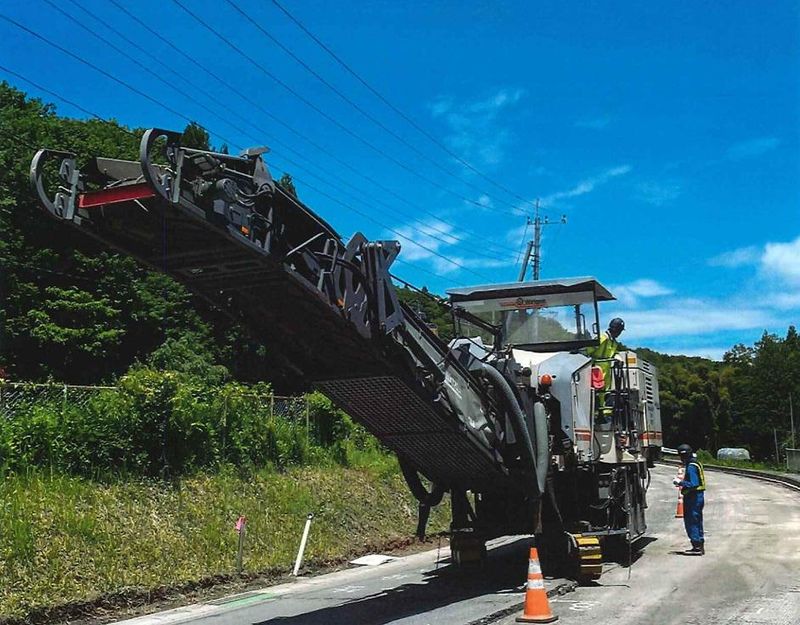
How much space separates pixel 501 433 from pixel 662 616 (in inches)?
107

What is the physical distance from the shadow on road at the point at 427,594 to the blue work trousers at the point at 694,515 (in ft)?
8.78

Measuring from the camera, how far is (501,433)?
Answer: 10.1 meters

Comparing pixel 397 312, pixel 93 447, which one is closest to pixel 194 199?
pixel 397 312

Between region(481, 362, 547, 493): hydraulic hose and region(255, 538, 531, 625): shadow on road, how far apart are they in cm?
170

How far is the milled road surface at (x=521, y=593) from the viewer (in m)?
8.70

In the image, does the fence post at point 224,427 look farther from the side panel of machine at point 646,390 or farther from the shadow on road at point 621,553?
the side panel of machine at point 646,390

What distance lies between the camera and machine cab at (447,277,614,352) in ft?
→ 41.0

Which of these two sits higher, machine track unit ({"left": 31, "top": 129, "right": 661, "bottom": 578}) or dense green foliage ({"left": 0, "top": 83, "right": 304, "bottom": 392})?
dense green foliage ({"left": 0, "top": 83, "right": 304, "bottom": 392})

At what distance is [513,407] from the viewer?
980 cm

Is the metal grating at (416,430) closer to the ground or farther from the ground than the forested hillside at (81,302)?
closer to the ground

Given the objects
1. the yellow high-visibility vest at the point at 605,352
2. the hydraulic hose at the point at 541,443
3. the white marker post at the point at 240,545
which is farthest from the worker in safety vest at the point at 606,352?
the white marker post at the point at 240,545

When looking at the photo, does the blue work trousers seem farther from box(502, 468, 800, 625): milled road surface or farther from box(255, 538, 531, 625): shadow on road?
box(255, 538, 531, 625): shadow on road

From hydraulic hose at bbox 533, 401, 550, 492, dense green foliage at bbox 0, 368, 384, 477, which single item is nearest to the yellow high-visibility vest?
hydraulic hose at bbox 533, 401, 550, 492

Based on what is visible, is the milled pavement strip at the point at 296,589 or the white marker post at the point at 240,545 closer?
the milled pavement strip at the point at 296,589
